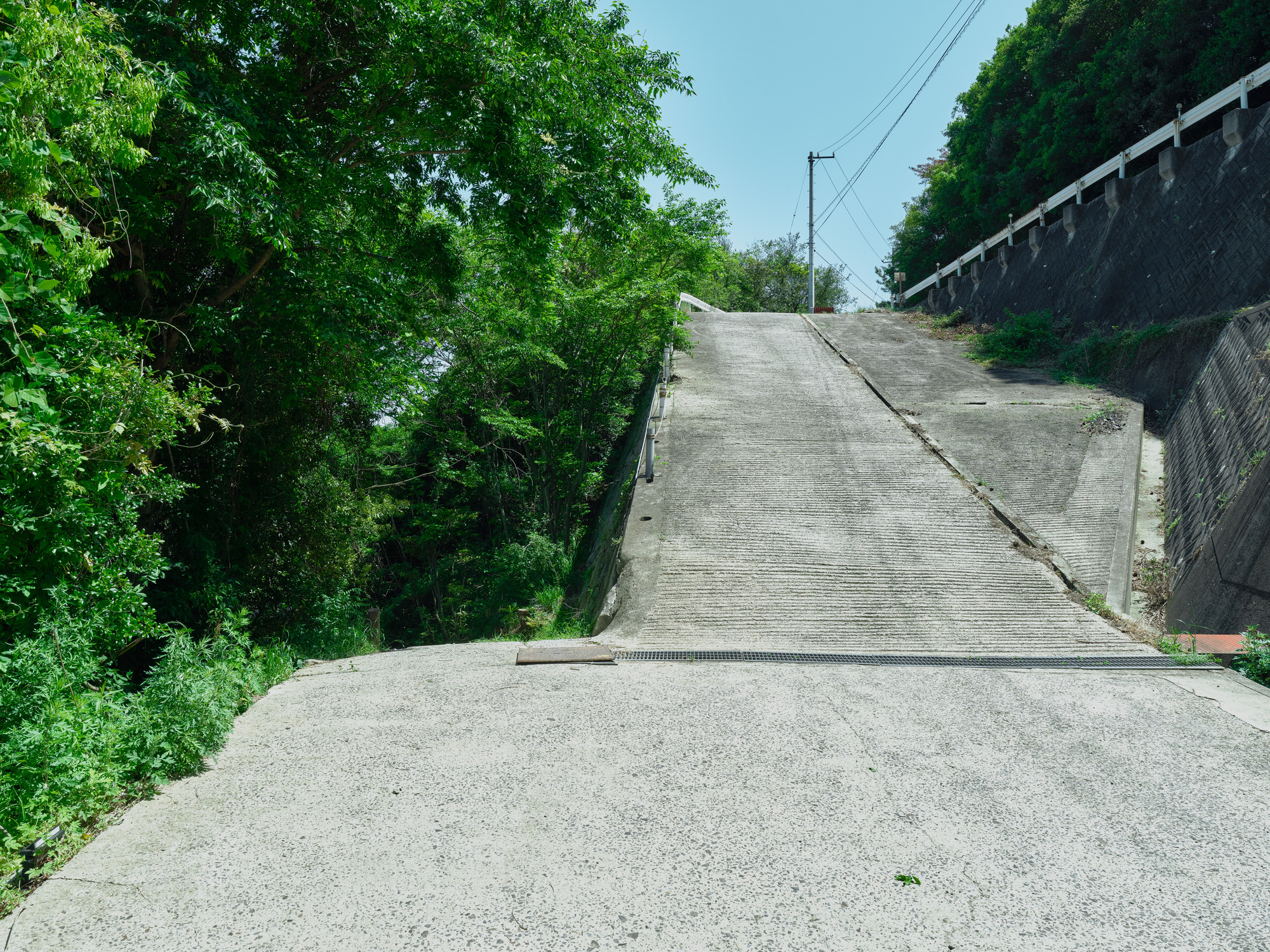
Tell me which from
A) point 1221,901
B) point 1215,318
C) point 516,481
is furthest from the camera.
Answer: point 516,481

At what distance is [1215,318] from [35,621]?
1407 cm

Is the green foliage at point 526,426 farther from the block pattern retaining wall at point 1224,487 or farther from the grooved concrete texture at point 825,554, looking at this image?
the block pattern retaining wall at point 1224,487

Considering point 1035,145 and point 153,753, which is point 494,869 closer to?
point 153,753

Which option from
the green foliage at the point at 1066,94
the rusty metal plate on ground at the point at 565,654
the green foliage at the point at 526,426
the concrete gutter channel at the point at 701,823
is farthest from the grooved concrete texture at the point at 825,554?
the green foliage at the point at 1066,94

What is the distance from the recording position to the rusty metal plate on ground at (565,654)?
6227 mm

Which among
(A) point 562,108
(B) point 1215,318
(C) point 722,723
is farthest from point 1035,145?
(C) point 722,723

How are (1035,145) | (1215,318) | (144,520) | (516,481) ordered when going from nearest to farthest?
1. (144,520)
2. (1215,318)
3. (516,481)
4. (1035,145)

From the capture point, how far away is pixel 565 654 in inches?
251

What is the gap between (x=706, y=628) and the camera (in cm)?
696

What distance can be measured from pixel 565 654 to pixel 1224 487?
266 inches

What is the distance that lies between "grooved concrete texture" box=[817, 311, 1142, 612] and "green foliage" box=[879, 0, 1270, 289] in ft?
23.8

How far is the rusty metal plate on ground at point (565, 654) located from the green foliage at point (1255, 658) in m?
4.88

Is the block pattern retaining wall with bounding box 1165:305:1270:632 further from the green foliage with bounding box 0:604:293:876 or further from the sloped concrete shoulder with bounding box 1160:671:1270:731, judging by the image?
the green foliage with bounding box 0:604:293:876

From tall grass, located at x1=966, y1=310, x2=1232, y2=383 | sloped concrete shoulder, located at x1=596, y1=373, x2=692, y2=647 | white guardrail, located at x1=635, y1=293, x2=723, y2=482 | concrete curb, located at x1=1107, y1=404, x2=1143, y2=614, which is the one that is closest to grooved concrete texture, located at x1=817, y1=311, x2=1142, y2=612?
concrete curb, located at x1=1107, y1=404, x2=1143, y2=614
